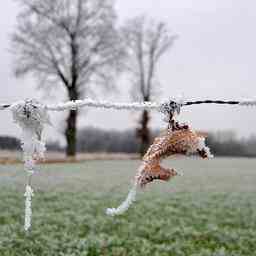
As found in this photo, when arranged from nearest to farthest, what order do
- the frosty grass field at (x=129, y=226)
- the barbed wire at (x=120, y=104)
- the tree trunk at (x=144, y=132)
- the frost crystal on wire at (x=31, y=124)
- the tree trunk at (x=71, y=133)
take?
the barbed wire at (x=120, y=104) → the frost crystal on wire at (x=31, y=124) → the frosty grass field at (x=129, y=226) → the tree trunk at (x=71, y=133) → the tree trunk at (x=144, y=132)

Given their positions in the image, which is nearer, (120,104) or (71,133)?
(120,104)

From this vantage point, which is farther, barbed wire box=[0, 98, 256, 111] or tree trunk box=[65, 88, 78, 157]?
tree trunk box=[65, 88, 78, 157]

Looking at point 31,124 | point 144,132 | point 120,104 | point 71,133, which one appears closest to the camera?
point 120,104

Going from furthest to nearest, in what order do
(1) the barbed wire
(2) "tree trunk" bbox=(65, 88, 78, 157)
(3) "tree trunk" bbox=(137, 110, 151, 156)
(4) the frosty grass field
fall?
1. (3) "tree trunk" bbox=(137, 110, 151, 156)
2. (2) "tree trunk" bbox=(65, 88, 78, 157)
3. (4) the frosty grass field
4. (1) the barbed wire

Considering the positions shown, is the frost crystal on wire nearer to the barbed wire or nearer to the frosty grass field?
the barbed wire

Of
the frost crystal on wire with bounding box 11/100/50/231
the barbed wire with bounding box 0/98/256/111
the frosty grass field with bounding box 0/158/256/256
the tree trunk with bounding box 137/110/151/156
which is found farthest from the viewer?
the tree trunk with bounding box 137/110/151/156

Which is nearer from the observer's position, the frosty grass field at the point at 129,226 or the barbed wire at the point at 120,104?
the barbed wire at the point at 120,104

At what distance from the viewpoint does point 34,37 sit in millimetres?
45219

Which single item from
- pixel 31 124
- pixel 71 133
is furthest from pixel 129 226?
pixel 71 133

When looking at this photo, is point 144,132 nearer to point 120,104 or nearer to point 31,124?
point 31,124

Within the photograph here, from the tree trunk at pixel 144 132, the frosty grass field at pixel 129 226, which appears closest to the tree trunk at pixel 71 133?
the tree trunk at pixel 144 132

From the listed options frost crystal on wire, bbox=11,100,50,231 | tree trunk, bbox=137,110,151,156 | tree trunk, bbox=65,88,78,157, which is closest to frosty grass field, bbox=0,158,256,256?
frost crystal on wire, bbox=11,100,50,231

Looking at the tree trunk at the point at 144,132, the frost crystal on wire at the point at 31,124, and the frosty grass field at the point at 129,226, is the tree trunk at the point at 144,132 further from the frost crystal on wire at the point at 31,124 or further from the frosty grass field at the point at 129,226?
the frost crystal on wire at the point at 31,124

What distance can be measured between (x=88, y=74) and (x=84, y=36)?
3.24 m
